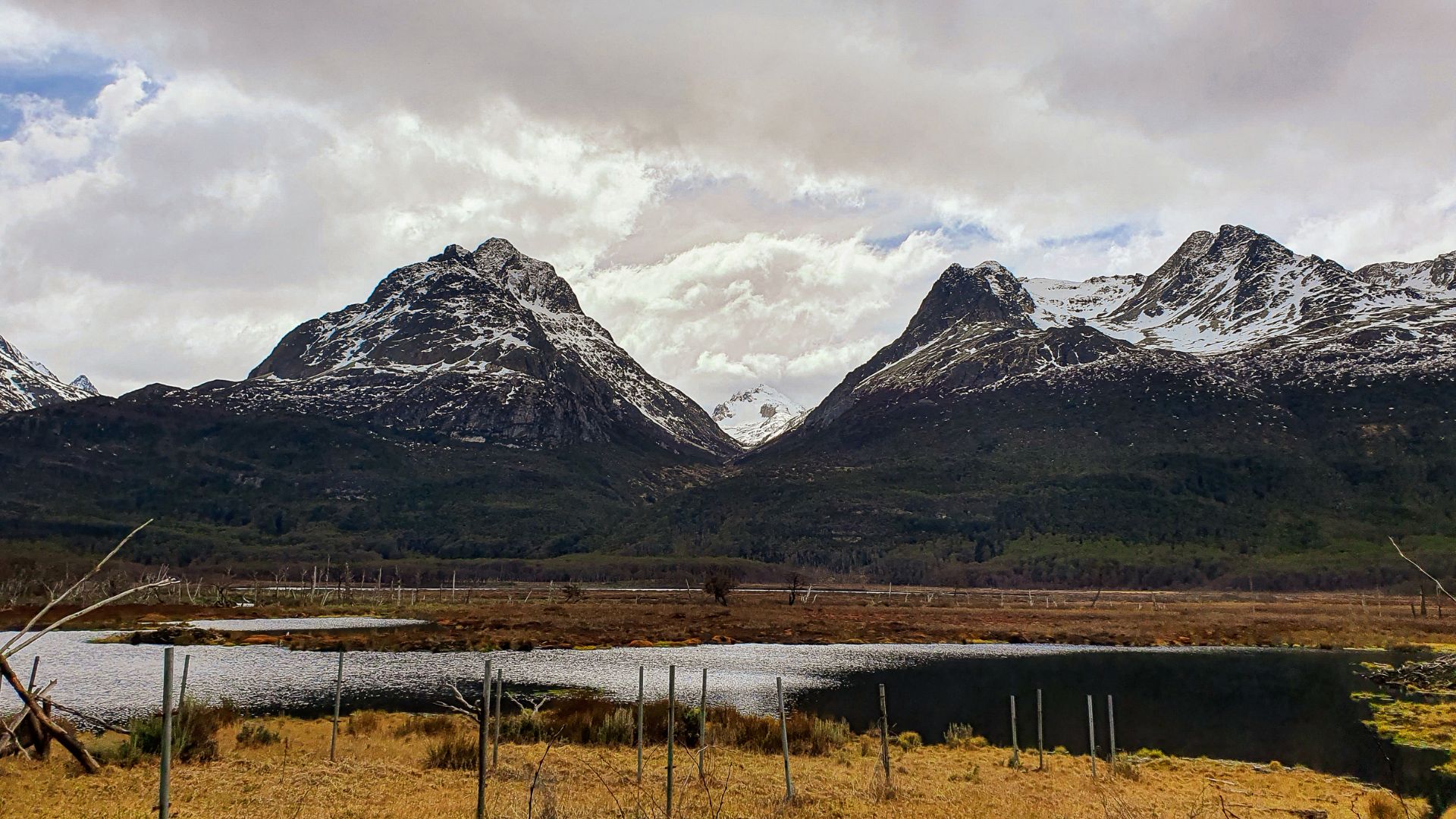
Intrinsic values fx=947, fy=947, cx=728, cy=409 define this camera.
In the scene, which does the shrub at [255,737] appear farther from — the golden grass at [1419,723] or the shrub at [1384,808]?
the golden grass at [1419,723]

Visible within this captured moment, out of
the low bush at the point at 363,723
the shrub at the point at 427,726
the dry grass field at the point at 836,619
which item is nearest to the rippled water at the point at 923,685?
the low bush at the point at 363,723

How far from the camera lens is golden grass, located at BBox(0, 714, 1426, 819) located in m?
15.1

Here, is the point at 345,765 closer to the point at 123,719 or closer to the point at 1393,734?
the point at 123,719

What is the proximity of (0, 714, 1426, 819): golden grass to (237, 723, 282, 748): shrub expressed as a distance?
294mm

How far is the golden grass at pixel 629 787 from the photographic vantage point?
15.1 m

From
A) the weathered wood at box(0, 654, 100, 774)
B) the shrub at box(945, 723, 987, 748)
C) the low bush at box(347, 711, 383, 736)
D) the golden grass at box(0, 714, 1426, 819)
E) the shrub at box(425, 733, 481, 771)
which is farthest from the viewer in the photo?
the shrub at box(945, 723, 987, 748)

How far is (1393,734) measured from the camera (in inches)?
1248

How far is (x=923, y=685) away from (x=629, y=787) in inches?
1150

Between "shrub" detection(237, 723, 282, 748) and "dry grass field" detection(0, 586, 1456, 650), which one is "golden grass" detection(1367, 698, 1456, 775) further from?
"shrub" detection(237, 723, 282, 748)

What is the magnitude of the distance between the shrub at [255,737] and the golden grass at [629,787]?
0.29 meters

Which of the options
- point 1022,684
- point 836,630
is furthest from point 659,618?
point 1022,684

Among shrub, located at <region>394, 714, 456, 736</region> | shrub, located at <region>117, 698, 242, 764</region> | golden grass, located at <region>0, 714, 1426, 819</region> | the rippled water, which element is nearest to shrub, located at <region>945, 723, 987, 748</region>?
the rippled water

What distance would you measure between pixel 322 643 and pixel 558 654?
14.4m

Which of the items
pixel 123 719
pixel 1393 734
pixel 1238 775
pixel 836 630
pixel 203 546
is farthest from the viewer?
pixel 203 546
